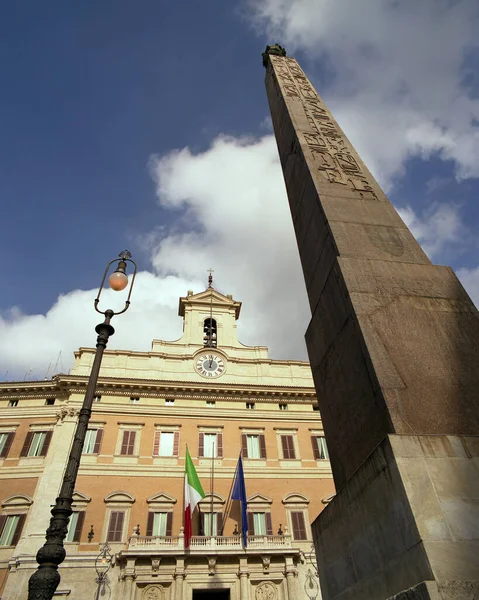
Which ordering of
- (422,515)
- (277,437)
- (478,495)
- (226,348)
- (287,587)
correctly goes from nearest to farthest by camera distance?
1. (422,515)
2. (478,495)
3. (287,587)
4. (277,437)
5. (226,348)

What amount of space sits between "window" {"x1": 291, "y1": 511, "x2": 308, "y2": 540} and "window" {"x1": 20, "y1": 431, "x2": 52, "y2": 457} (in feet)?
39.0

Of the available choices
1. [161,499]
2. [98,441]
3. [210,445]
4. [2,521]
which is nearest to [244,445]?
[210,445]

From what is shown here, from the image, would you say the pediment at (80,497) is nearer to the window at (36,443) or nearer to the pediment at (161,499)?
the pediment at (161,499)

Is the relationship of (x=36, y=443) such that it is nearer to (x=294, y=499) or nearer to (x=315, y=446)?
(x=294, y=499)

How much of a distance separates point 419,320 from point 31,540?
19.2 m

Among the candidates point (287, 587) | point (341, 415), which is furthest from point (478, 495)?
point (287, 587)

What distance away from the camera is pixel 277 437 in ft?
72.1

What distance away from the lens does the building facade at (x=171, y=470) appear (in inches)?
668

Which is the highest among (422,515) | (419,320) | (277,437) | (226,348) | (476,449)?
(226,348)

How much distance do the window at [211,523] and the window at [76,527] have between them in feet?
16.7

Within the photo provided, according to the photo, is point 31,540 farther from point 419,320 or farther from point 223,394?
point 419,320

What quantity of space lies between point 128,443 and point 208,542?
5.98 meters

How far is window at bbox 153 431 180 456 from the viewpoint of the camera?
20.8 meters

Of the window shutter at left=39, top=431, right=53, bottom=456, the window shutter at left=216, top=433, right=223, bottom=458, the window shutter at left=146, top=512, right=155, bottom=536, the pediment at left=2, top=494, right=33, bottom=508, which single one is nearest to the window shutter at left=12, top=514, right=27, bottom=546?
the pediment at left=2, top=494, right=33, bottom=508
